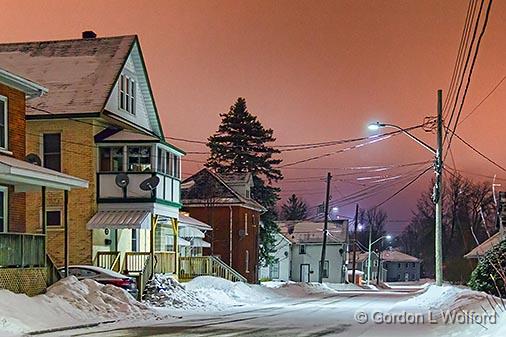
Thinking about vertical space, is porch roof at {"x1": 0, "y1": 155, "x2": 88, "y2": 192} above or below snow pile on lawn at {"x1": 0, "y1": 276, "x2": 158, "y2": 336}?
above

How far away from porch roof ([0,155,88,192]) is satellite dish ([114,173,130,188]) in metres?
8.94

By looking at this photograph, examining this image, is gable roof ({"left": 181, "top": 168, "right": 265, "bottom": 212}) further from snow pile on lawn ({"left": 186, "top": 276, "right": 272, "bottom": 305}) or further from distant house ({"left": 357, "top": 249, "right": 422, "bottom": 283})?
distant house ({"left": 357, "top": 249, "right": 422, "bottom": 283})

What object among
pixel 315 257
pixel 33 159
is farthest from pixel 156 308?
pixel 315 257

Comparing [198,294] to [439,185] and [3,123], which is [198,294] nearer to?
[439,185]

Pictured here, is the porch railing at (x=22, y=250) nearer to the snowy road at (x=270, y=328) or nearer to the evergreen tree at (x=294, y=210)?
the snowy road at (x=270, y=328)

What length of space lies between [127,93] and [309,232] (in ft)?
200

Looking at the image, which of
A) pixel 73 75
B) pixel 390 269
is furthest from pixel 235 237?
pixel 390 269

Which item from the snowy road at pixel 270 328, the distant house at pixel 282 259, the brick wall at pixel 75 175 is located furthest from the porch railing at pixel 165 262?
the distant house at pixel 282 259

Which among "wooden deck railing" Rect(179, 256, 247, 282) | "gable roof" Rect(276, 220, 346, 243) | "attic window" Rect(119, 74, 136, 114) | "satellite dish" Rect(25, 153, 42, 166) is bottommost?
"gable roof" Rect(276, 220, 346, 243)

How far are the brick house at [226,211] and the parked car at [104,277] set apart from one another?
29.3 m

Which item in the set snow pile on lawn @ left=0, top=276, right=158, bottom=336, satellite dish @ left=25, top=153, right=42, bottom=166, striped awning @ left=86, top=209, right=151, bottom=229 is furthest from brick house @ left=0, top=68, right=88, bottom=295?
striped awning @ left=86, top=209, right=151, bottom=229

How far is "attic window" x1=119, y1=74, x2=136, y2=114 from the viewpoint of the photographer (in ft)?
125

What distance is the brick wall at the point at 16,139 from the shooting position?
25.7 meters

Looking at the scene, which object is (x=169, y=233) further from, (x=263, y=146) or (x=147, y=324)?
(x=263, y=146)
